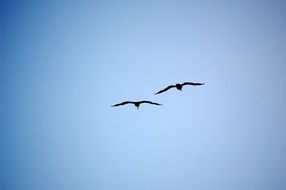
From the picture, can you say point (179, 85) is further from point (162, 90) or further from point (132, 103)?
point (132, 103)

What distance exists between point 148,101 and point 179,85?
151 cm

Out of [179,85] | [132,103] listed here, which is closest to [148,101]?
[132,103]

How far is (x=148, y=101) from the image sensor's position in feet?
35.3

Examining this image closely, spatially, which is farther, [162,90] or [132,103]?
[132,103]

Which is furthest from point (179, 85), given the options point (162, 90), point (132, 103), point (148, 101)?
point (132, 103)

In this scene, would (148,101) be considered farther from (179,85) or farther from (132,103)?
(179,85)

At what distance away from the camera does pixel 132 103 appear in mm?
11094

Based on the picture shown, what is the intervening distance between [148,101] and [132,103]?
2.61 ft

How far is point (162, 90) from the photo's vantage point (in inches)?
405

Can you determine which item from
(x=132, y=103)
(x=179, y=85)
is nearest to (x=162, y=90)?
(x=179, y=85)

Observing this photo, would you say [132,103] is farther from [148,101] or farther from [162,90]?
[162,90]

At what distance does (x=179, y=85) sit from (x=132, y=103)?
224 cm

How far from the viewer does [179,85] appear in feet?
34.8
